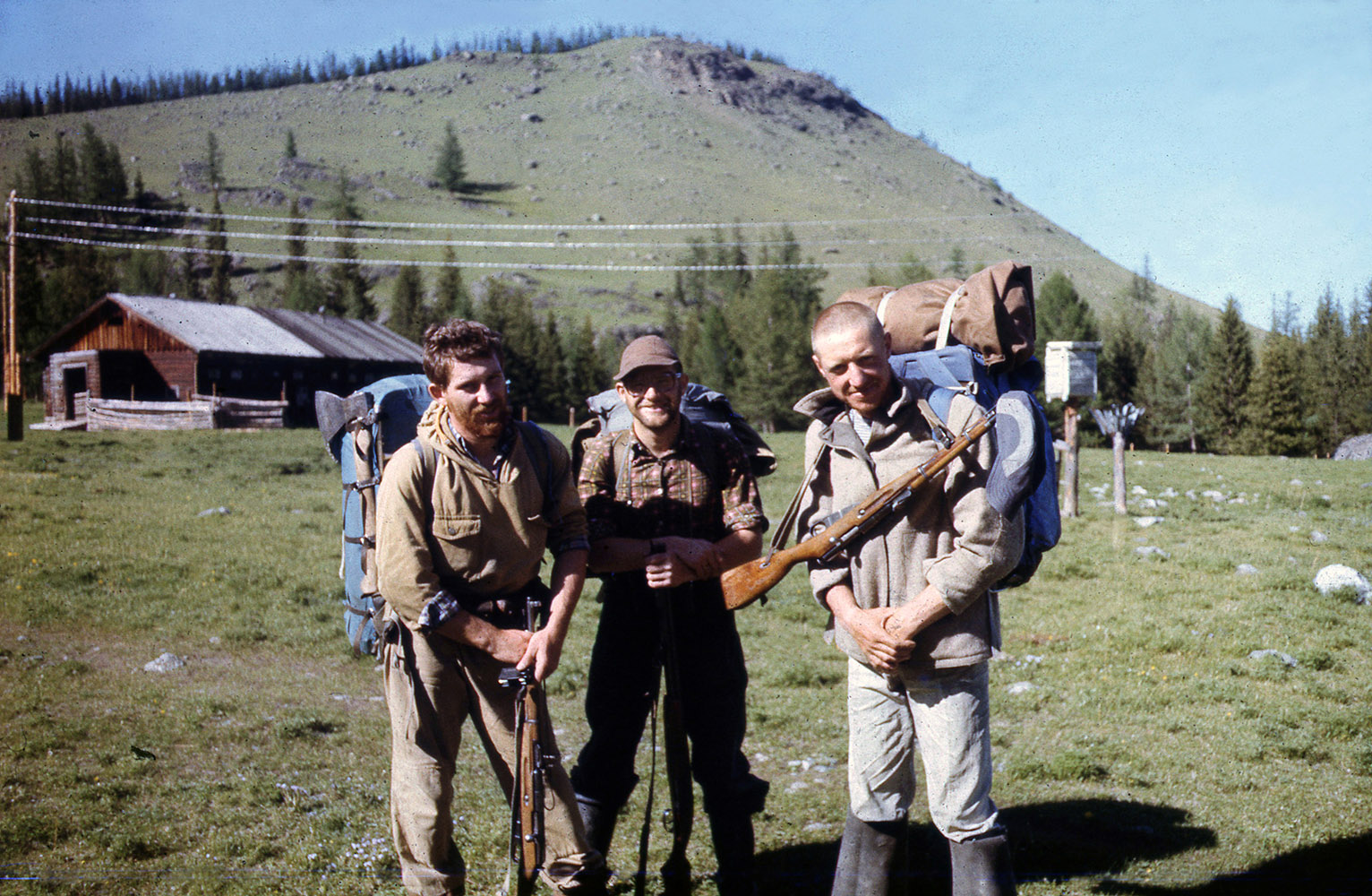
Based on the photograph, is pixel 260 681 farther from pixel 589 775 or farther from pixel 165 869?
pixel 589 775

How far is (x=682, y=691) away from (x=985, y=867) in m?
1.43

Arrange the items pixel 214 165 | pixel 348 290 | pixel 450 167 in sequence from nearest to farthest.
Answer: pixel 348 290 < pixel 214 165 < pixel 450 167

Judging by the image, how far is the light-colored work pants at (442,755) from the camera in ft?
10.9

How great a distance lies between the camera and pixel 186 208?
10781cm

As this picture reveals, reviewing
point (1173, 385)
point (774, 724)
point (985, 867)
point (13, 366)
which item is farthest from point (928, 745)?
point (1173, 385)

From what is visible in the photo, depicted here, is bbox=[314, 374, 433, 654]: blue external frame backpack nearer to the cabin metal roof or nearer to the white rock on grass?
the white rock on grass

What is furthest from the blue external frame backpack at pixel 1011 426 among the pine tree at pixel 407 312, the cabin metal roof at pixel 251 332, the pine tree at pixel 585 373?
the pine tree at pixel 407 312

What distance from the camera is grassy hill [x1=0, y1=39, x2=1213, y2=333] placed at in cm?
11619

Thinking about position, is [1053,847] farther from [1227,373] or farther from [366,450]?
[1227,373]

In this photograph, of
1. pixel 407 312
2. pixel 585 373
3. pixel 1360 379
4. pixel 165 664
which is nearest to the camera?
pixel 165 664

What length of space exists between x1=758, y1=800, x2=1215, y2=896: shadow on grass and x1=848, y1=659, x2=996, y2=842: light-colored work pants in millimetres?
1349

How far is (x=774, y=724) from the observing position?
6844 millimetres

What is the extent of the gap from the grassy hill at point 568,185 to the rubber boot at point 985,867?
85.1 meters

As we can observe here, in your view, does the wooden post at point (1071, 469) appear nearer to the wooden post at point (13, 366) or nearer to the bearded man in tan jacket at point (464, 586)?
the bearded man in tan jacket at point (464, 586)
